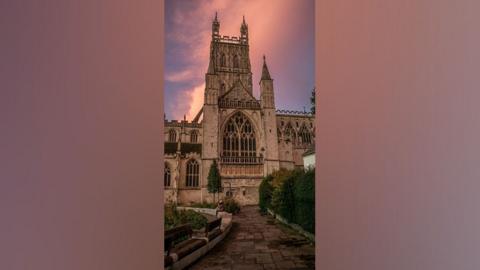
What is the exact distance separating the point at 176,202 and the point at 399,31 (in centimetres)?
304

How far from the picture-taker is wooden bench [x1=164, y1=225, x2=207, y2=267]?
10.7 feet

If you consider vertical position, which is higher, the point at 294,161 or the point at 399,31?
the point at 399,31

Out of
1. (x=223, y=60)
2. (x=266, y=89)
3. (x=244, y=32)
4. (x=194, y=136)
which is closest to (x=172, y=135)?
(x=194, y=136)

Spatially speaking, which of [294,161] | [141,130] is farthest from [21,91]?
[294,161]

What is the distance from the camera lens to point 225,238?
3.69 m

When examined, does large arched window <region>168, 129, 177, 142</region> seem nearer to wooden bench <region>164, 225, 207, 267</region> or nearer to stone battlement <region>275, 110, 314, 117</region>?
wooden bench <region>164, 225, 207, 267</region>

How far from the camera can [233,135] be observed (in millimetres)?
4082

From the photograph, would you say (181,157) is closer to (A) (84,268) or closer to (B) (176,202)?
(B) (176,202)

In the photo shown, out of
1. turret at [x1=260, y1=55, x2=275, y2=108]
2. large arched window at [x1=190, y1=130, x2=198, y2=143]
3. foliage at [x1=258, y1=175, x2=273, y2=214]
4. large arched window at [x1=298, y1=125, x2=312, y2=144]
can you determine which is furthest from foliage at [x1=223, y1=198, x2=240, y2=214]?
turret at [x1=260, y1=55, x2=275, y2=108]

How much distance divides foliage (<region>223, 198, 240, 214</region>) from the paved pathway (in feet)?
0.66

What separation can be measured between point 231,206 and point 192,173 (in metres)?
0.67

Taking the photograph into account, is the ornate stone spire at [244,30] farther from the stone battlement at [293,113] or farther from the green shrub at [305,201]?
the green shrub at [305,201]

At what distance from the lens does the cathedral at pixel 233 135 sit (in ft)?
12.2

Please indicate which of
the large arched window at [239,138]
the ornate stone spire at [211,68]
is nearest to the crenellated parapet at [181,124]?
the large arched window at [239,138]
